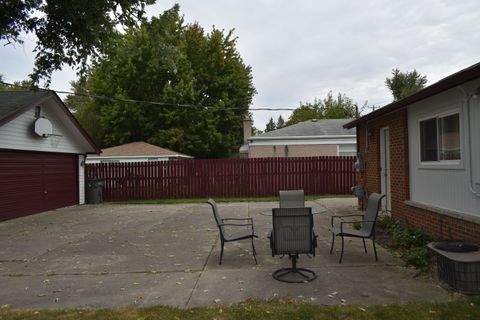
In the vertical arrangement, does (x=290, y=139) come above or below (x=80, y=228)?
above

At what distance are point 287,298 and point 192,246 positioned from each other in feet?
11.2

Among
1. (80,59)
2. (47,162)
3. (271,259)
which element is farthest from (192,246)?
(47,162)

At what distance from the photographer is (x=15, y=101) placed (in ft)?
41.6

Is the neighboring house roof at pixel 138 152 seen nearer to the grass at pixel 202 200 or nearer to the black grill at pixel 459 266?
the grass at pixel 202 200

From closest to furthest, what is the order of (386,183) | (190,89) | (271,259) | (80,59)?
(271,259) → (80,59) → (386,183) → (190,89)

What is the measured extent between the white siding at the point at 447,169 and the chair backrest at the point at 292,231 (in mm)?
2476

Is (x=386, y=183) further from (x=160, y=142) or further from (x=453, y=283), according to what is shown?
(x=160, y=142)

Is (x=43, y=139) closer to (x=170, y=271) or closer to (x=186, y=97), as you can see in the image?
(x=170, y=271)

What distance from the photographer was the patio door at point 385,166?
9547mm

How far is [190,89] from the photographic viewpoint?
97.5 ft

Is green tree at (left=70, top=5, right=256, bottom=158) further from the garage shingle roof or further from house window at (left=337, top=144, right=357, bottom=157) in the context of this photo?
the garage shingle roof

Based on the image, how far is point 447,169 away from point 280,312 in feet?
13.4

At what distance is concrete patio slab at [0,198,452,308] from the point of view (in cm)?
463

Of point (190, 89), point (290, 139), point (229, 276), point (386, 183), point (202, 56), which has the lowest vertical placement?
point (229, 276)
